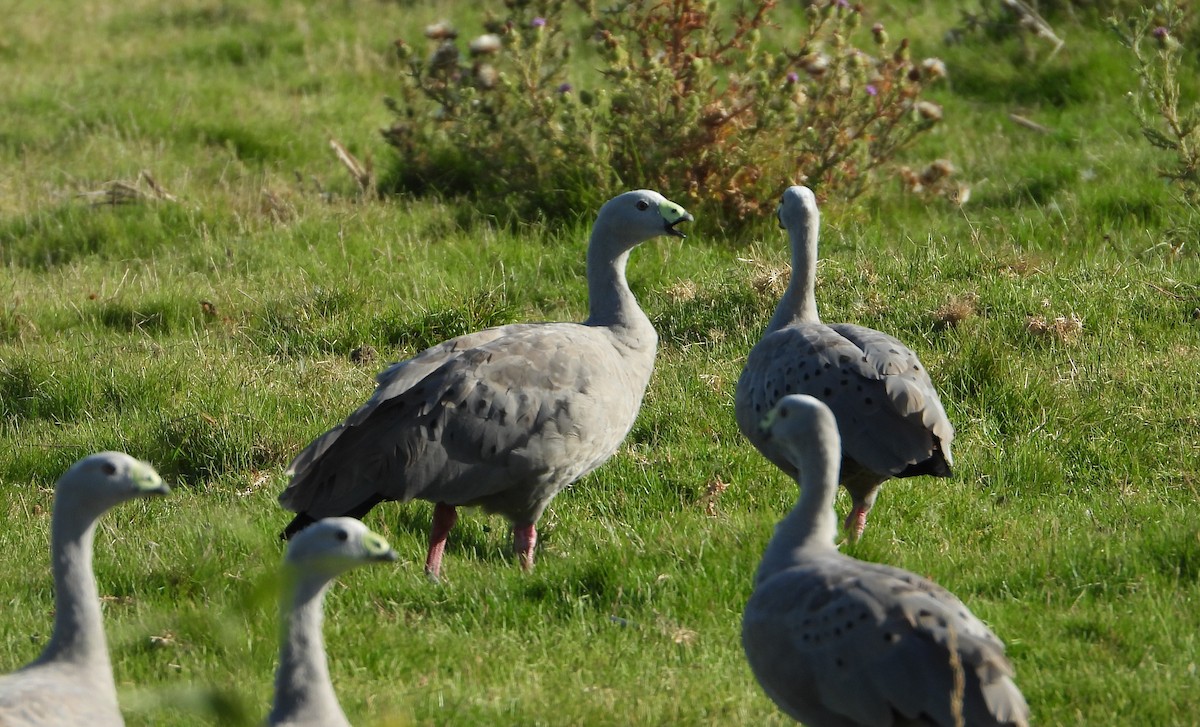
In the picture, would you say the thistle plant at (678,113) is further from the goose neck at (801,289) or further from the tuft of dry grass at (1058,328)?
the goose neck at (801,289)

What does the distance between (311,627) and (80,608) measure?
67 centimetres

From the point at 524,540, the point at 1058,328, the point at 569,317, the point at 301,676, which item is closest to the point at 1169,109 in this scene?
the point at 1058,328

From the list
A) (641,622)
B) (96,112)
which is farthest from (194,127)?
(641,622)

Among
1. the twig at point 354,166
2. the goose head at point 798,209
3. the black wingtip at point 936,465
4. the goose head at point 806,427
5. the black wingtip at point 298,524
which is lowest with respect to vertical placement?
the twig at point 354,166

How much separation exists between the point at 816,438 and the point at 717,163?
4872 millimetres

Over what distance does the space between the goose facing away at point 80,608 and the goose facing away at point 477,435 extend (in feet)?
5.05

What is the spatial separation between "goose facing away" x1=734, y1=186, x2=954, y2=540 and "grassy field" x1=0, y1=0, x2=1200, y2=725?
0.30m

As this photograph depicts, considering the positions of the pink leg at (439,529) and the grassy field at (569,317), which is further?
the pink leg at (439,529)

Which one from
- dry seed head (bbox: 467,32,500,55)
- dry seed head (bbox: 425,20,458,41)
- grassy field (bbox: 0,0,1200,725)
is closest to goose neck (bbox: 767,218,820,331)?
grassy field (bbox: 0,0,1200,725)

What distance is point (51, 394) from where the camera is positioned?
24.1 ft

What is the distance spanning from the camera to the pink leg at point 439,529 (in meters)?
5.66

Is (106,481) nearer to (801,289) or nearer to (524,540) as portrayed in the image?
(524,540)

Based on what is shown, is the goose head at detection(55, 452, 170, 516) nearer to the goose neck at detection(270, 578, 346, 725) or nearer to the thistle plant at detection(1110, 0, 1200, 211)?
the goose neck at detection(270, 578, 346, 725)

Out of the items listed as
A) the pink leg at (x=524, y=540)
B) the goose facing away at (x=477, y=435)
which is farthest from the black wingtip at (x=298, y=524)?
the pink leg at (x=524, y=540)
